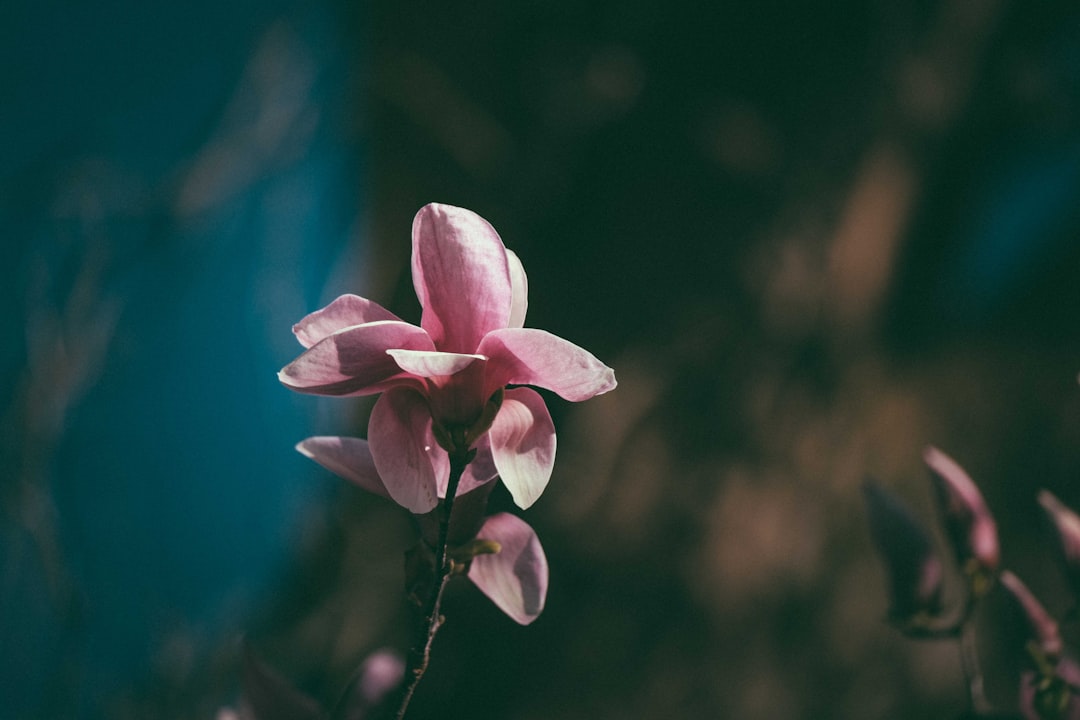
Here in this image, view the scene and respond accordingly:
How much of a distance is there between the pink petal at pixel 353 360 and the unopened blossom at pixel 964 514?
10.7 inches

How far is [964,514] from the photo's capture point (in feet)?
1.17

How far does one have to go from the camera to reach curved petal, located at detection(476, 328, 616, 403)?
0.23 metres

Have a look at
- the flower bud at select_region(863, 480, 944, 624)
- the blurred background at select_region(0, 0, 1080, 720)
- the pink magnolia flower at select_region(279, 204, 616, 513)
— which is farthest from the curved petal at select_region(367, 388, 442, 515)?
the blurred background at select_region(0, 0, 1080, 720)

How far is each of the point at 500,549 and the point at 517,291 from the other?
101mm

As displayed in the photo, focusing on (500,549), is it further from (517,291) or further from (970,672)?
(970,672)

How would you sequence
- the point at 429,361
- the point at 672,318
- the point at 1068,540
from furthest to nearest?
the point at 672,318, the point at 1068,540, the point at 429,361

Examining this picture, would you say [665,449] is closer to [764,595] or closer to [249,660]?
[764,595]

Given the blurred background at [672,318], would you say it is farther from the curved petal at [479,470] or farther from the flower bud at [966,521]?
the curved petal at [479,470]

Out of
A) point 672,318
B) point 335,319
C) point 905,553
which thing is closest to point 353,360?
point 335,319

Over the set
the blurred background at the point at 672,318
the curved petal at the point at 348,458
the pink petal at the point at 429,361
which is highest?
the pink petal at the point at 429,361

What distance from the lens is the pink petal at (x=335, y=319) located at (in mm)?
240

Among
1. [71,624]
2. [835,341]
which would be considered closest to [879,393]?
[835,341]

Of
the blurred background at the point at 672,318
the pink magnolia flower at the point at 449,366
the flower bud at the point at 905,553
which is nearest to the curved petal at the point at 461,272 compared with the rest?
the pink magnolia flower at the point at 449,366

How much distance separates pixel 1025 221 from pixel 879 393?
386mm
